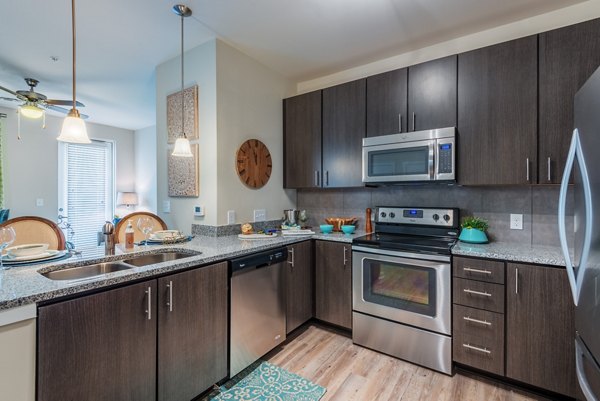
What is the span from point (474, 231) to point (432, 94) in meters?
1.14

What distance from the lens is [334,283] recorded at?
2.49 meters

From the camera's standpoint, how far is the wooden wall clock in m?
2.67

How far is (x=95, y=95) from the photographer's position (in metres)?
3.91

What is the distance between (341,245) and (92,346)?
5.90ft

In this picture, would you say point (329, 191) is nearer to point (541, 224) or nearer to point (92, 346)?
point (541, 224)

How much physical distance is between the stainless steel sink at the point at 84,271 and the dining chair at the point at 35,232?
2.92 ft

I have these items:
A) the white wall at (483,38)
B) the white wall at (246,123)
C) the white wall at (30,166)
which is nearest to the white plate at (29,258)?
the white wall at (246,123)

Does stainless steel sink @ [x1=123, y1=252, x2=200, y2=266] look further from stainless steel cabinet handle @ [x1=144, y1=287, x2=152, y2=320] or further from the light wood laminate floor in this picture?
the light wood laminate floor

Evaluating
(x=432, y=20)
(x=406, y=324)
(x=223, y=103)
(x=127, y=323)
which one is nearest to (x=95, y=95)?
(x=223, y=103)

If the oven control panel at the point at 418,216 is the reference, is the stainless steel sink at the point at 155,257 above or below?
below

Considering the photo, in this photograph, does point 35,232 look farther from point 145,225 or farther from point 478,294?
point 478,294

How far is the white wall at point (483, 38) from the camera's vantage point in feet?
6.54

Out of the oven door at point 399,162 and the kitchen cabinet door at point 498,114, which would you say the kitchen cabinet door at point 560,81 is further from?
the oven door at point 399,162

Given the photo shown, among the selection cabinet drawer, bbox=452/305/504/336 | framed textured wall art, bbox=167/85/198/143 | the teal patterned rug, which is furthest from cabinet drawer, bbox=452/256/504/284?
framed textured wall art, bbox=167/85/198/143
